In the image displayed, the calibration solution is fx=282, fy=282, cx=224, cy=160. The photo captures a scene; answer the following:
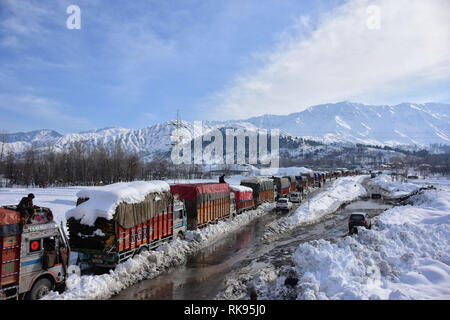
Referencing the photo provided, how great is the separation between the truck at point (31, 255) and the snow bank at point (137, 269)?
22.6 inches

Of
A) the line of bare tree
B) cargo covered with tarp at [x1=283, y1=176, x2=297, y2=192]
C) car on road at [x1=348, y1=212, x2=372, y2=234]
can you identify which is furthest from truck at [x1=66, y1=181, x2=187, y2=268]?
the line of bare tree

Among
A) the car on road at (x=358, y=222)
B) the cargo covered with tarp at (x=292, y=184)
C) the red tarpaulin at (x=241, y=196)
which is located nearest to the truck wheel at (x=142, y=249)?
the red tarpaulin at (x=241, y=196)

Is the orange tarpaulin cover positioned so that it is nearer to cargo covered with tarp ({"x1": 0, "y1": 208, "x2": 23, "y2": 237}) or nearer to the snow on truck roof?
cargo covered with tarp ({"x1": 0, "y1": 208, "x2": 23, "y2": 237})

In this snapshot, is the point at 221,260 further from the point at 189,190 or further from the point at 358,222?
the point at 358,222

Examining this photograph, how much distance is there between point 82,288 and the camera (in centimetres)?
1027

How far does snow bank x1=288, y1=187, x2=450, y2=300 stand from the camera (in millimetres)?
9867

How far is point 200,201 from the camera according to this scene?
2114cm

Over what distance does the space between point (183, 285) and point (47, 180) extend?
72.7 m

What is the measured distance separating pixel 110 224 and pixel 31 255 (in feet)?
10.8

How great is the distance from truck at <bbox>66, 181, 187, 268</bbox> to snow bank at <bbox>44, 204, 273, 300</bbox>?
0.61 m

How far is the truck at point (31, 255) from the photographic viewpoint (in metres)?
8.59

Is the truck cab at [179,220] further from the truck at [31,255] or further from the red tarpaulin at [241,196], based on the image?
the red tarpaulin at [241,196]
